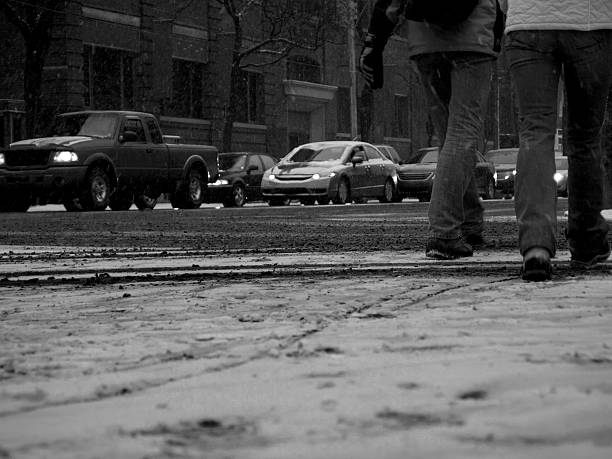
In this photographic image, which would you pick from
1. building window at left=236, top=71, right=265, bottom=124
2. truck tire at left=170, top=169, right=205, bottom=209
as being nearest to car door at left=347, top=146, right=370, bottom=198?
truck tire at left=170, top=169, right=205, bottom=209

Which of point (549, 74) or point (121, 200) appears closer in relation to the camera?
point (549, 74)

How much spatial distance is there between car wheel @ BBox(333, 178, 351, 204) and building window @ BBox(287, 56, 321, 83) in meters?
17.5

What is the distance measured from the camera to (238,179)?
33219mm

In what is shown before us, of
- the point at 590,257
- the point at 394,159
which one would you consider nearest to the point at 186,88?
the point at 394,159

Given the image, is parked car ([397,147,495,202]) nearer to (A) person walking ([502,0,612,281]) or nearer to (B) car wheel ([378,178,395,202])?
(B) car wheel ([378,178,395,202])

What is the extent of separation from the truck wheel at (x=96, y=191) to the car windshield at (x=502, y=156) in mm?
19618

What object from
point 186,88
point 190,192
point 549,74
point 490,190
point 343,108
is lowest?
point 490,190

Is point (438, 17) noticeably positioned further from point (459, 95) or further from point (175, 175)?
point (175, 175)

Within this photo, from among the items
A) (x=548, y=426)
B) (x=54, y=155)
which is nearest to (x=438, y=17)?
(x=548, y=426)

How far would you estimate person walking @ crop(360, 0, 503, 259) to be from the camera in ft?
23.7

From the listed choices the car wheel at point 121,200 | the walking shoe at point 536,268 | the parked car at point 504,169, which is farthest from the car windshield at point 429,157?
the walking shoe at point 536,268

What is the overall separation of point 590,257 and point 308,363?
342cm

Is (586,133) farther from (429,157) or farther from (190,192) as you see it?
(429,157)

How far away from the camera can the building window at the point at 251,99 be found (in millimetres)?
45375
